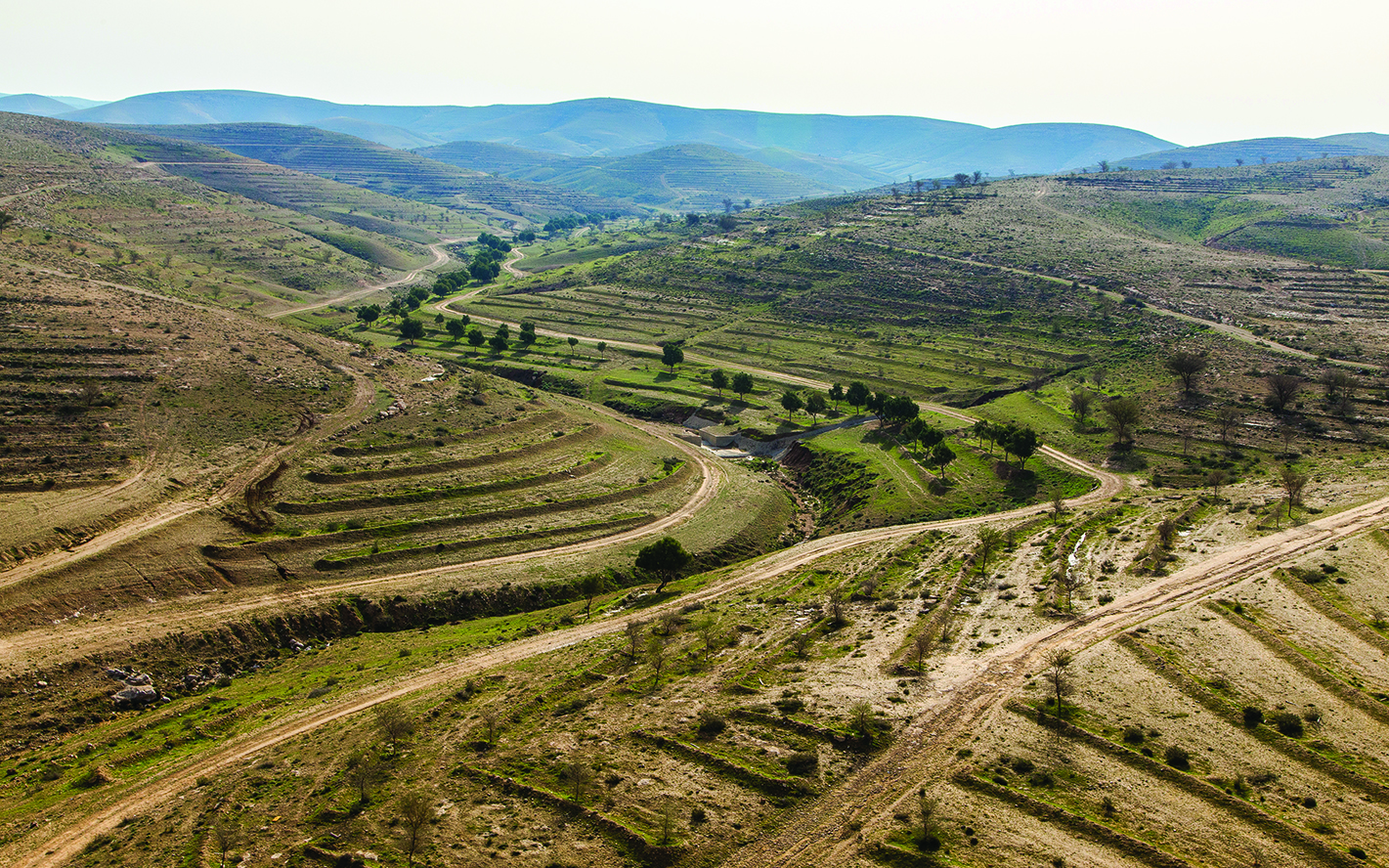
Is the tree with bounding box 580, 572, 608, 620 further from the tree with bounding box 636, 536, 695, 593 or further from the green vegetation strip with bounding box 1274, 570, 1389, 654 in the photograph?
the green vegetation strip with bounding box 1274, 570, 1389, 654

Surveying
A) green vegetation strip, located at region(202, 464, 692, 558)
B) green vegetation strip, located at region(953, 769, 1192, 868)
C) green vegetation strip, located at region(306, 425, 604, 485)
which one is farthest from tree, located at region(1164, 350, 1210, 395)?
green vegetation strip, located at region(953, 769, 1192, 868)

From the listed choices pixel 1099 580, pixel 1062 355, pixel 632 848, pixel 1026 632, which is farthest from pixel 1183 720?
pixel 1062 355

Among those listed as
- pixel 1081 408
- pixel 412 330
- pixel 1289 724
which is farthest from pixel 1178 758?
pixel 412 330

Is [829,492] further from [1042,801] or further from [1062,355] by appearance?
[1062,355]

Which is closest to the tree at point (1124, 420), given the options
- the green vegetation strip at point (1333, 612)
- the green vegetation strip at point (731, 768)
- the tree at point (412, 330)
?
the green vegetation strip at point (1333, 612)

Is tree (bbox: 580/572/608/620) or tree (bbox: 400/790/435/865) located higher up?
tree (bbox: 400/790/435/865)
